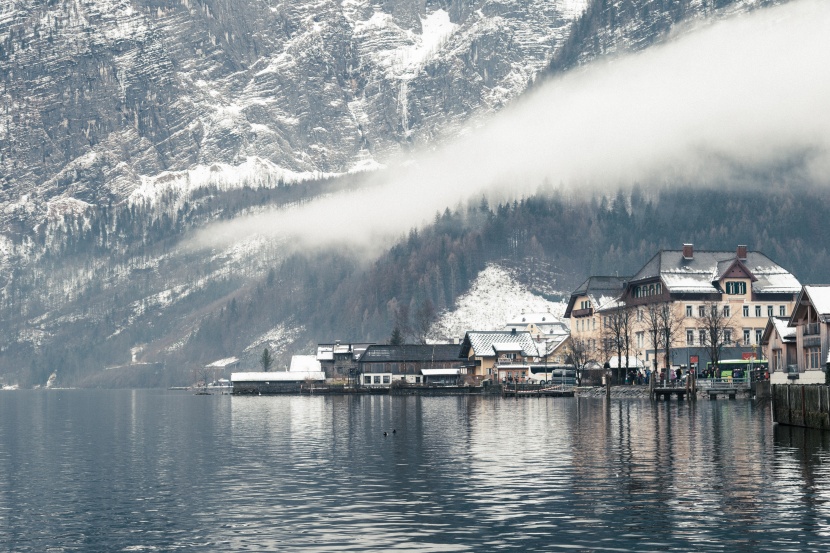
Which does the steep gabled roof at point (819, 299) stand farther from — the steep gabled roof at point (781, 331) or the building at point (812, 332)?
the steep gabled roof at point (781, 331)

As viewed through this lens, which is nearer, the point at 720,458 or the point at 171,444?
the point at 720,458

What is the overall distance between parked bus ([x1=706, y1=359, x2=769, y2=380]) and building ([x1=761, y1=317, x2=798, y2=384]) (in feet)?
43.7

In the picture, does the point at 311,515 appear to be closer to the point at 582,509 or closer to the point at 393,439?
the point at 582,509

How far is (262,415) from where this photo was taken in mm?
152625

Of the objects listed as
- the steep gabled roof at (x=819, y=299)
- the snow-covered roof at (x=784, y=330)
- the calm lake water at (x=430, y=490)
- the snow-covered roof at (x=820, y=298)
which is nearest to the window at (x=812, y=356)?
the steep gabled roof at (x=819, y=299)

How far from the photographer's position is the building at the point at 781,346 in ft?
458

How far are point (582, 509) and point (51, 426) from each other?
94.9m

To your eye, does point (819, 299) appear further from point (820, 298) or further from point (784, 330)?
point (784, 330)

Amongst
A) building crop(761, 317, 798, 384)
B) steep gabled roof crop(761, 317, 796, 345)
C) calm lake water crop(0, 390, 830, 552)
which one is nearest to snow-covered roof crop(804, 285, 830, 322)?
calm lake water crop(0, 390, 830, 552)

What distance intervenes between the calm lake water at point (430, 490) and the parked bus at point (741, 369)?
6105cm

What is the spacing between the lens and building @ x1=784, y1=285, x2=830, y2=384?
367 feet

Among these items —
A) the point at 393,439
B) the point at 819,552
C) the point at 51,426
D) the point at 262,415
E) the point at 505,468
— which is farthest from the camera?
the point at 262,415

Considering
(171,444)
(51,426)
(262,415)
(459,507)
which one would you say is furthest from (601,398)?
(459,507)

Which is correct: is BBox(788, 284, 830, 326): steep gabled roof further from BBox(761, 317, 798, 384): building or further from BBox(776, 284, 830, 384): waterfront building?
BBox(761, 317, 798, 384): building
